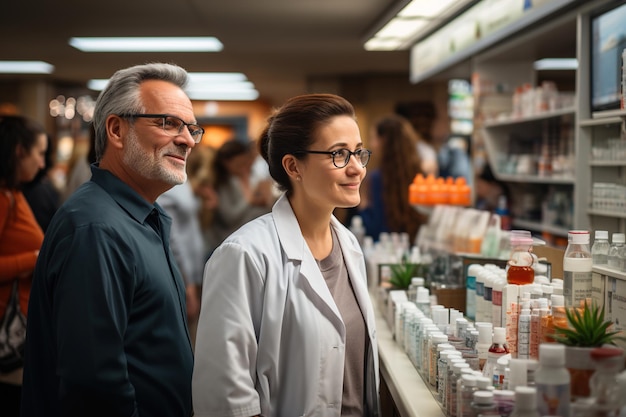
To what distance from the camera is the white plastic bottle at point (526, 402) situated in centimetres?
168

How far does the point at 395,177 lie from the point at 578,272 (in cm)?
332

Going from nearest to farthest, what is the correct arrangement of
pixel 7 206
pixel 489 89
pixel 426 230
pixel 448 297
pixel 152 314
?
pixel 152 314 → pixel 448 297 → pixel 7 206 → pixel 426 230 → pixel 489 89

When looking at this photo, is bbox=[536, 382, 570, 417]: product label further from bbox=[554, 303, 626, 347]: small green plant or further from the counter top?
the counter top

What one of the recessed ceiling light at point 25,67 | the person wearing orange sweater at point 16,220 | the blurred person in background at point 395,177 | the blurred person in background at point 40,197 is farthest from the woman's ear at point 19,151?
the recessed ceiling light at point 25,67

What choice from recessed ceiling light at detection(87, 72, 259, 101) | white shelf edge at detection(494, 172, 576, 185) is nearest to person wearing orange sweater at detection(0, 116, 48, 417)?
white shelf edge at detection(494, 172, 576, 185)

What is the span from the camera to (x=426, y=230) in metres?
4.89

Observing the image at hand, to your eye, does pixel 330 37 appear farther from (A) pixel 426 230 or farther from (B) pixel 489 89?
(A) pixel 426 230

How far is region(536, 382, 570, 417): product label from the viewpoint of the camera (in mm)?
1694

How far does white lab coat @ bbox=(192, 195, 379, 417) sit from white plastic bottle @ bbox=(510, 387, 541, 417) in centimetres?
78

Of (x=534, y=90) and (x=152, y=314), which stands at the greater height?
(x=534, y=90)

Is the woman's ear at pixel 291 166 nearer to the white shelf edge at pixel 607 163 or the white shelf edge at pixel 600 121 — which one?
the white shelf edge at pixel 600 121

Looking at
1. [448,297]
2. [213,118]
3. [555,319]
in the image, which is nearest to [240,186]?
[448,297]

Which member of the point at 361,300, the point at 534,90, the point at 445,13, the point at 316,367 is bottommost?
the point at 316,367

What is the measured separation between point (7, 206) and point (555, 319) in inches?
111
